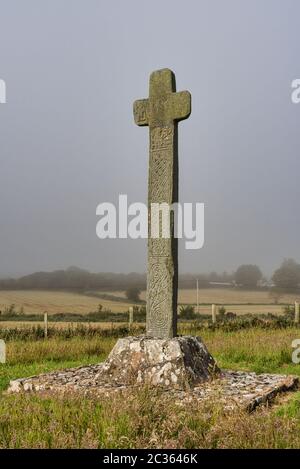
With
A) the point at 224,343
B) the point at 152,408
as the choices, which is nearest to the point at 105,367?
the point at 152,408

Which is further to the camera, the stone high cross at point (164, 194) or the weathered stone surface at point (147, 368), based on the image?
the stone high cross at point (164, 194)

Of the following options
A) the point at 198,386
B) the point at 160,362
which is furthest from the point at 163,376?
the point at 198,386

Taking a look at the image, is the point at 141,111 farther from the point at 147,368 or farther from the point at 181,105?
the point at 147,368

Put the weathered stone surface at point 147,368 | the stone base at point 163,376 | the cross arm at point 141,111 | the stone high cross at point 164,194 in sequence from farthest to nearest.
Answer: the cross arm at point 141,111 → the stone high cross at point 164,194 → the weathered stone surface at point 147,368 → the stone base at point 163,376

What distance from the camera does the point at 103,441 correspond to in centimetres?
469

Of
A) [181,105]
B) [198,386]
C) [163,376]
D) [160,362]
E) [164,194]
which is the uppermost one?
[181,105]

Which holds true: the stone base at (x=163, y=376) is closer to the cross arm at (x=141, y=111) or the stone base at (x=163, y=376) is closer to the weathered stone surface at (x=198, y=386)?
the weathered stone surface at (x=198, y=386)

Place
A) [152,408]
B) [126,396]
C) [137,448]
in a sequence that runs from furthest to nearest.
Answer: [126,396]
[152,408]
[137,448]

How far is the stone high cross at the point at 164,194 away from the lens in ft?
28.0

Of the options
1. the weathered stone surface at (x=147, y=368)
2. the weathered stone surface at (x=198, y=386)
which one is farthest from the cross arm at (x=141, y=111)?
the weathered stone surface at (x=198, y=386)

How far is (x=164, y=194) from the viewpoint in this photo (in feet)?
28.4

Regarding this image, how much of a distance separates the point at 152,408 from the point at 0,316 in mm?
28592

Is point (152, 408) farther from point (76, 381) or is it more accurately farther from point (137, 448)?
point (76, 381)

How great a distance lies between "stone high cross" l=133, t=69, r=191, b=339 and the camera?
A: 8.52 m
